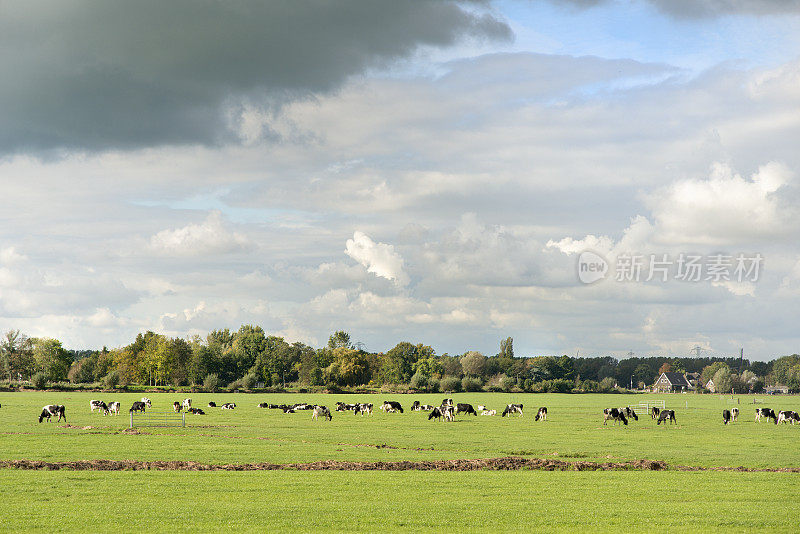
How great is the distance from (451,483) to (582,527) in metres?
7.76

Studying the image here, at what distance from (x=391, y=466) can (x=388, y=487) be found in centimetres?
633

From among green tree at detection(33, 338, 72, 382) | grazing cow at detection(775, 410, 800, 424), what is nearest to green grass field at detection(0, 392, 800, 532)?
grazing cow at detection(775, 410, 800, 424)

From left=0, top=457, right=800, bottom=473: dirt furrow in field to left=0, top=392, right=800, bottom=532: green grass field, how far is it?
1452 millimetres

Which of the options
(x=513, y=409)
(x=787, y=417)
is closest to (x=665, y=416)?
(x=787, y=417)

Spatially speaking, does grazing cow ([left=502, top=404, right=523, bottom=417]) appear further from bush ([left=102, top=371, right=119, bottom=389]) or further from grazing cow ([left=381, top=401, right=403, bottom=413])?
bush ([left=102, top=371, right=119, bottom=389])

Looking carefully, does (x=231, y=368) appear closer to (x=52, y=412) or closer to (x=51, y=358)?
(x=51, y=358)

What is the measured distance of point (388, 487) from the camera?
82.1 feet

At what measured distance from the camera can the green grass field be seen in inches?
763

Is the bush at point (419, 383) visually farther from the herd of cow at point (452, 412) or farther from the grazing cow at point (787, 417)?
the grazing cow at point (787, 417)

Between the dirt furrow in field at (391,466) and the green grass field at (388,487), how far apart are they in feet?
4.76

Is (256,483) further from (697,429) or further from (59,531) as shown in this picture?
(697,429)

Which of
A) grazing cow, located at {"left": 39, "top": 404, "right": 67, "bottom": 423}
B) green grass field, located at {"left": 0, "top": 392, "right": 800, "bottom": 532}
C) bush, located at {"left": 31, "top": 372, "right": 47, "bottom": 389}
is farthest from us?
bush, located at {"left": 31, "top": 372, "right": 47, "bottom": 389}

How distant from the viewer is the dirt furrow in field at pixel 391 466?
29234 millimetres

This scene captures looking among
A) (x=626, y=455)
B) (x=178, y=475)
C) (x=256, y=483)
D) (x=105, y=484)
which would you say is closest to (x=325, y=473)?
(x=256, y=483)
